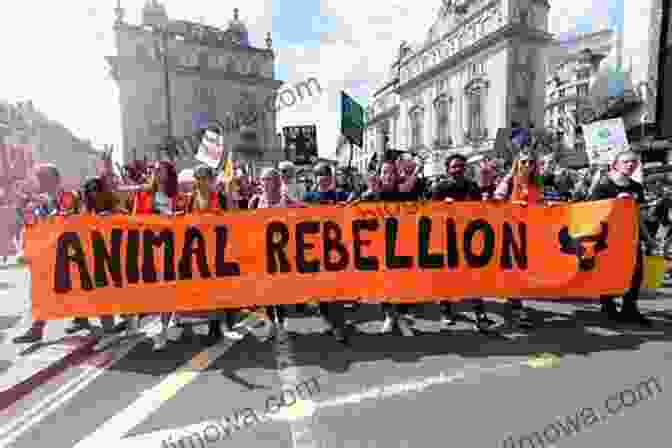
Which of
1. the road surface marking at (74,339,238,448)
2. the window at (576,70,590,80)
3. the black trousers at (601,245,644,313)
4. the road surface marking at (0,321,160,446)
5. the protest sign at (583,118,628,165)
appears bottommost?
the road surface marking at (0,321,160,446)

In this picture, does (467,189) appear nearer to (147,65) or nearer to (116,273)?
(116,273)

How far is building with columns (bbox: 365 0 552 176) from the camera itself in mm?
44438

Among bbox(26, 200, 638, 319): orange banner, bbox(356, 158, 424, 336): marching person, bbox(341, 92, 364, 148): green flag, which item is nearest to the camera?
bbox(26, 200, 638, 319): orange banner

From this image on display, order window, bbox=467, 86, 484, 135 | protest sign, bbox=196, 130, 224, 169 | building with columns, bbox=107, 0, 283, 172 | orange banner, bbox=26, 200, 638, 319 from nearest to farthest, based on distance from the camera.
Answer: orange banner, bbox=26, 200, 638, 319 < protest sign, bbox=196, 130, 224, 169 < building with columns, bbox=107, 0, 283, 172 < window, bbox=467, 86, 484, 135

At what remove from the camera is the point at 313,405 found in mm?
2975

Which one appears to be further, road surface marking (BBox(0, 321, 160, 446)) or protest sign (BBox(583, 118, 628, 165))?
protest sign (BBox(583, 118, 628, 165))

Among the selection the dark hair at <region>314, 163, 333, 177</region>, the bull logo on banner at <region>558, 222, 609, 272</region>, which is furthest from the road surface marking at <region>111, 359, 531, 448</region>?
the dark hair at <region>314, 163, 333, 177</region>

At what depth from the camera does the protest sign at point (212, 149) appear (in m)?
9.07

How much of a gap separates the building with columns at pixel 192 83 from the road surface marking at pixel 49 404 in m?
40.7

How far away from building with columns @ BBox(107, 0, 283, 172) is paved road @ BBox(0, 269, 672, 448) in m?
40.9

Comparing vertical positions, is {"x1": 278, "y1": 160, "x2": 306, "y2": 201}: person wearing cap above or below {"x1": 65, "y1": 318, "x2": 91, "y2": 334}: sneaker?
above

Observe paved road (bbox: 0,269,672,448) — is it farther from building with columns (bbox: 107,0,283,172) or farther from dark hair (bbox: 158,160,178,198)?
building with columns (bbox: 107,0,283,172)

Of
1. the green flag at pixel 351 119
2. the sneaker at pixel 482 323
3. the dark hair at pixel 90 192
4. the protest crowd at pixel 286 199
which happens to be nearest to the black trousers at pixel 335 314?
the protest crowd at pixel 286 199

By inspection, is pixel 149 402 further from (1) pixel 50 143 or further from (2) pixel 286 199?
(1) pixel 50 143
